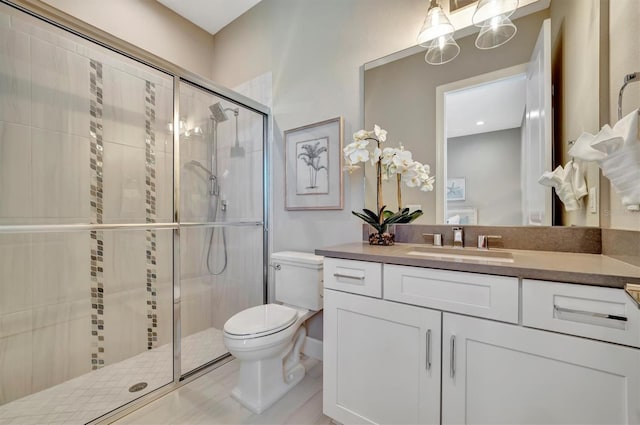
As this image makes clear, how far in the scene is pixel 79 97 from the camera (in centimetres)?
168

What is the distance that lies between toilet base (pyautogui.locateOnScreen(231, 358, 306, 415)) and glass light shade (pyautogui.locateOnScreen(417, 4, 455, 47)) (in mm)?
2055

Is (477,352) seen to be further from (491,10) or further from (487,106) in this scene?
(491,10)

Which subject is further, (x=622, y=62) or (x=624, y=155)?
(x=622, y=62)

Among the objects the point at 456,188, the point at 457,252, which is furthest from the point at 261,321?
the point at 456,188

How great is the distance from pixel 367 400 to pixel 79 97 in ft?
7.79

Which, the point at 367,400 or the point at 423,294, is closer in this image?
the point at 423,294

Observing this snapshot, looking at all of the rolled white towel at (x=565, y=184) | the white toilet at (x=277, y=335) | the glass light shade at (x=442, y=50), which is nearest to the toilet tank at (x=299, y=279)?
the white toilet at (x=277, y=335)

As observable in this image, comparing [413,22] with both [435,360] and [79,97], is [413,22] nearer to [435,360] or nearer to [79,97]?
[435,360]

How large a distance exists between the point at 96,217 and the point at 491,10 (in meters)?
2.56

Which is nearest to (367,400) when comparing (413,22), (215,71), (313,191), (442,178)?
(442,178)

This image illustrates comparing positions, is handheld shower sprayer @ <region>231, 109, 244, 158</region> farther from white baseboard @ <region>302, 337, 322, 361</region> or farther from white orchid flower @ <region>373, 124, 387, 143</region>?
white baseboard @ <region>302, 337, 322, 361</region>

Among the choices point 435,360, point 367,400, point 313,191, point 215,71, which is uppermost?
point 215,71

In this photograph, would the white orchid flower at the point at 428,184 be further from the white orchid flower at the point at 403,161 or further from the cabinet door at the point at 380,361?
the cabinet door at the point at 380,361

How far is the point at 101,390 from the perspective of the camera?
5.15 ft
